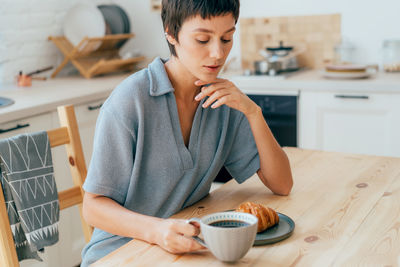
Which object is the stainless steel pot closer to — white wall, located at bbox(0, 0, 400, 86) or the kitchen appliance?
the kitchen appliance

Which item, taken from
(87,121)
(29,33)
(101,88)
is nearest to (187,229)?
(87,121)

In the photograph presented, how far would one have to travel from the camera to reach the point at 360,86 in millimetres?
2898

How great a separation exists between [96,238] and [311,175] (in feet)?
2.16

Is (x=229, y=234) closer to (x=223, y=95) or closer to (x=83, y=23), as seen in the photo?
(x=223, y=95)

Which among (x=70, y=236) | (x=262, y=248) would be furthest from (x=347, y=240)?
(x=70, y=236)

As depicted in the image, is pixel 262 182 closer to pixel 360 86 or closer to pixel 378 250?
pixel 378 250

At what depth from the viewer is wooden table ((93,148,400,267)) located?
1.05 meters

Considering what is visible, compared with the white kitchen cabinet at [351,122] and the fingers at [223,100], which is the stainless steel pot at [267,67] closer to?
the white kitchen cabinet at [351,122]

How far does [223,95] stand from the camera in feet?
4.49

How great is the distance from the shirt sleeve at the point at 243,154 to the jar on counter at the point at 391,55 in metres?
2.00

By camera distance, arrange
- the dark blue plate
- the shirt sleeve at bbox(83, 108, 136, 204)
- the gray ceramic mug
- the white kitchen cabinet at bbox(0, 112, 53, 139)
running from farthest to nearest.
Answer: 1. the white kitchen cabinet at bbox(0, 112, 53, 139)
2. the shirt sleeve at bbox(83, 108, 136, 204)
3. the dark blue plate
4. the gray ceramic mug

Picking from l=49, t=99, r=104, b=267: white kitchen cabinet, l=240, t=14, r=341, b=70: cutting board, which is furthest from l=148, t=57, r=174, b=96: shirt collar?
l=240, t=14, r=341, b=70: cutting board

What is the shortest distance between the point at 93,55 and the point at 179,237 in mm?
2780

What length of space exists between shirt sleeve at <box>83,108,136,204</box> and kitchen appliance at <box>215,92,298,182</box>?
1.93 m
